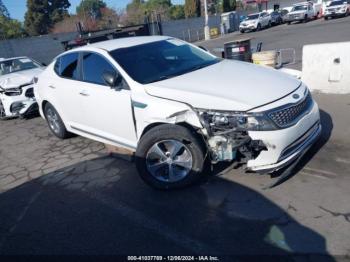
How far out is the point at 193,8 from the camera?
2010 inches

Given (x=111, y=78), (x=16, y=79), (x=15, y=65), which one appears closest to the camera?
(x=111, y=78)

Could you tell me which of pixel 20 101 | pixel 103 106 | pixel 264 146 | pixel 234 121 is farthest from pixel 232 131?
pixel 20 101

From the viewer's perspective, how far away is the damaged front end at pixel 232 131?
11.6ft

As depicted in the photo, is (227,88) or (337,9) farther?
(337,9)

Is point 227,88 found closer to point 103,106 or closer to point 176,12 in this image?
point 103,106

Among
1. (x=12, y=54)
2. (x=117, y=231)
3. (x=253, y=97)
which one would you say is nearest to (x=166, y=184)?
(x=117, y=231)

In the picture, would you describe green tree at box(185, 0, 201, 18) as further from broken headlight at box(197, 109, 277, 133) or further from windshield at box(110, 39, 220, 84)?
broken headlight at box(197, 109, 277, 133)

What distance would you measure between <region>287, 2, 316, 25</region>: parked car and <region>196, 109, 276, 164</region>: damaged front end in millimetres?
33974

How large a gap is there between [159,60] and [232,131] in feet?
5.62

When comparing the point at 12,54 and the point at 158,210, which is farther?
the point at 12,54

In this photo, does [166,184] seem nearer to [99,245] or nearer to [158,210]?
[158,210]

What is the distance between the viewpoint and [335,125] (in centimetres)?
539

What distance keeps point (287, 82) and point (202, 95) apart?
109 centimetres

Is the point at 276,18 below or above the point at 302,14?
below
